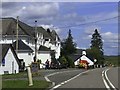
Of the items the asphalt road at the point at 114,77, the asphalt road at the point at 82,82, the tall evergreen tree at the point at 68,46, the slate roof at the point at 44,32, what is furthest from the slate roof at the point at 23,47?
the tall evergreen tree at the point at 68,46

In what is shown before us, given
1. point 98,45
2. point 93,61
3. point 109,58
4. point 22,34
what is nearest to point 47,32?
point 93,61

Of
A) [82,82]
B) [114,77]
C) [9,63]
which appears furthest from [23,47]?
[82,82]

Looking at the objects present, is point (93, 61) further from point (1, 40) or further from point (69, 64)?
point (1, 40)

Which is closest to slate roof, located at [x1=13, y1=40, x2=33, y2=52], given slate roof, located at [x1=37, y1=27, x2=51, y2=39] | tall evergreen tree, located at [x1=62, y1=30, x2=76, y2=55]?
slate roof, located at [x1=37, y1=27, x2=51, y2=39]

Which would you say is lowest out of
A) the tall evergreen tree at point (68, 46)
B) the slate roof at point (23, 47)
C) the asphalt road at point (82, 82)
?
the asphalt road at point (82, 82)

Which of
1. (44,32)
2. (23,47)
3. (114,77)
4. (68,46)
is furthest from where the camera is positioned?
(68,46)

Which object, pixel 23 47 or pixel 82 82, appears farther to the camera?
pixel 23 47

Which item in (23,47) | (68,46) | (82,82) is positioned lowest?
(82,82)

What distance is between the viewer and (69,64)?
310ft

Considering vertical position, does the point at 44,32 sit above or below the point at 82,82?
above

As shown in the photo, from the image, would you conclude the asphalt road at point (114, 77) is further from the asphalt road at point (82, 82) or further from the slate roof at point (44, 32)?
the slate roof at point (44, 32)

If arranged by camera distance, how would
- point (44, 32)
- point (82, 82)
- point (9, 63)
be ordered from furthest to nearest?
→ point (44, 32) < point (9, 63) < point (82, 82)

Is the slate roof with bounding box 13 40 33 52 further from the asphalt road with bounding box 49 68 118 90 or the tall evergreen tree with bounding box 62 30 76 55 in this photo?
the tall evergreen tree with bounding box 62 30 76 55

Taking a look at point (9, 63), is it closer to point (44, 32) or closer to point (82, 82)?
point (82, 82)
